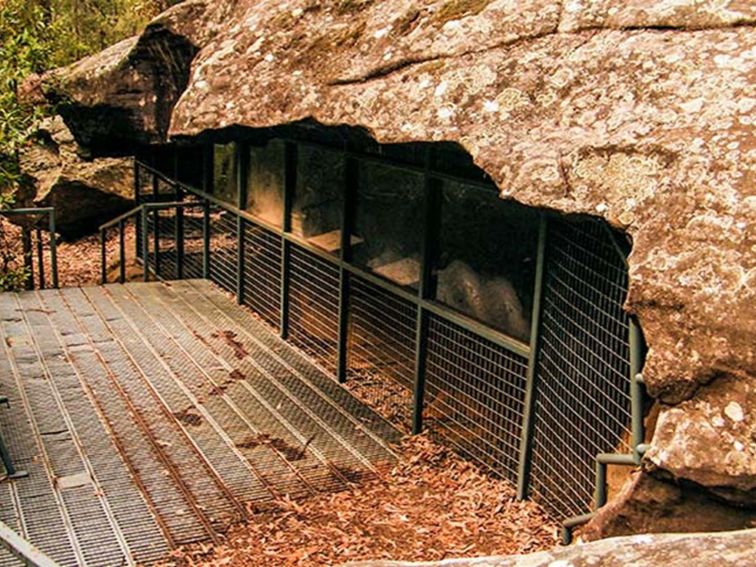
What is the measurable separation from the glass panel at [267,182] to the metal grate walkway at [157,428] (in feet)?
3.76

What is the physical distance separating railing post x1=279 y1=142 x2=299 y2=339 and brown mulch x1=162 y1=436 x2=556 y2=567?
3144 millimetres

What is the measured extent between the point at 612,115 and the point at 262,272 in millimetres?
6018

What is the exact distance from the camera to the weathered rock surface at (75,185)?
1719cm

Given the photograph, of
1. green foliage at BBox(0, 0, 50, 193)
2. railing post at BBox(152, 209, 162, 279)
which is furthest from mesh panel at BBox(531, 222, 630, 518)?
green foliage at BBox(0, 0, 50, 193)

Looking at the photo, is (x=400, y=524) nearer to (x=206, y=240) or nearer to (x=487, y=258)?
(x=487, y=258)

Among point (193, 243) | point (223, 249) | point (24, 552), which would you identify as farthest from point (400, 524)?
point (193, 243)

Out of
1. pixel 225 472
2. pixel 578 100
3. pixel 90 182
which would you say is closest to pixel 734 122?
pixel 578 100

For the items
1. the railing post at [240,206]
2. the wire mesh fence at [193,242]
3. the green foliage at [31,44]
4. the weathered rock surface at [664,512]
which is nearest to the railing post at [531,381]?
the weathered rock surface at [664,512]

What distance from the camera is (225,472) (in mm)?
6375

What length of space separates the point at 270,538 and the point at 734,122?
136 inches

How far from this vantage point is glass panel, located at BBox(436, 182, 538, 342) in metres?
5.90

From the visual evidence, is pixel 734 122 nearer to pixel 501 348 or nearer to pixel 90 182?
pixel 501 348

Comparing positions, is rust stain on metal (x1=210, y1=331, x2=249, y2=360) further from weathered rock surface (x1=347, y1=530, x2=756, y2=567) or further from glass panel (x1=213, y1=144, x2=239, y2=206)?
weathered rock surface (x1=347, y1=530, x2=756, y2=567)

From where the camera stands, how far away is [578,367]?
5277 millimetres
